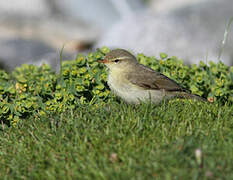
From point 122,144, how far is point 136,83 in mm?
2075

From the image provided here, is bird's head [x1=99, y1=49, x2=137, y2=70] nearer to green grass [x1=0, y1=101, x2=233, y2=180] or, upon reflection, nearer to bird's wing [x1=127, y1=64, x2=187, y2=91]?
bird's wing [x1=127, y1=64, x2=187, y2=91]

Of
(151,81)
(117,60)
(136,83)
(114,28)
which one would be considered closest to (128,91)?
(136,83)

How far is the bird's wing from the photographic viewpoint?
20.8 feet

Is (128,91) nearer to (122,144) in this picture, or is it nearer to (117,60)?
(117,60)

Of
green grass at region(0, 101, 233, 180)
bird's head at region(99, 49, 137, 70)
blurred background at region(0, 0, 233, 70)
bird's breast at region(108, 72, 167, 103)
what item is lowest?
green grass at region(0, 101, 233, 180)

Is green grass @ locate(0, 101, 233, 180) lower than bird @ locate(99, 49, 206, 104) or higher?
lower

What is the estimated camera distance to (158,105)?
6008 millimetres

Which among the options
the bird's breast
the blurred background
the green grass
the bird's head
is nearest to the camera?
the green grass

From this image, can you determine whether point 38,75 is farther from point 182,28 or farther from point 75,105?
point 182,28

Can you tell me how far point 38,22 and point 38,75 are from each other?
1231 cm

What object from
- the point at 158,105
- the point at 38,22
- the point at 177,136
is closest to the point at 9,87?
the point at 158,105

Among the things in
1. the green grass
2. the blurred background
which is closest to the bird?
the green grass

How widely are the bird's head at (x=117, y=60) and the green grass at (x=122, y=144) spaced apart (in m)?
1.09

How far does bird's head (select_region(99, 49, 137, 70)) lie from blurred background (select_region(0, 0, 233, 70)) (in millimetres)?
3761
